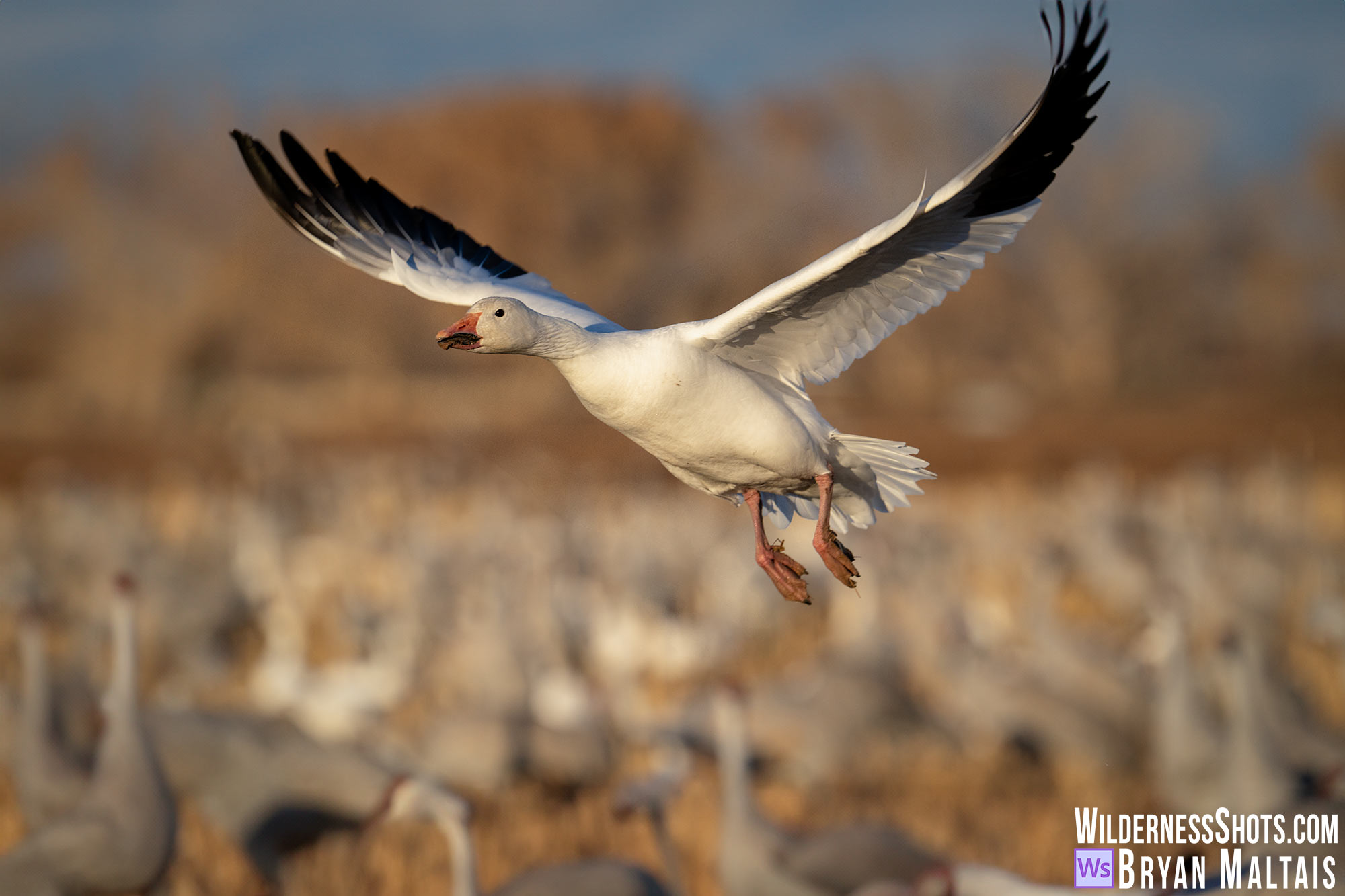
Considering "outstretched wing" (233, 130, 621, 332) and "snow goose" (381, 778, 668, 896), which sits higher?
"outstretched wing" (233, 130, 621, 332)

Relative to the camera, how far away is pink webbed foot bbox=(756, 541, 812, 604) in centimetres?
321

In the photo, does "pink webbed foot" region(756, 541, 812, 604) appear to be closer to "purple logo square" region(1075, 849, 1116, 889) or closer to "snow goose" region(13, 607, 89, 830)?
"purple logo square" region(1075, 849, 1116, 889)

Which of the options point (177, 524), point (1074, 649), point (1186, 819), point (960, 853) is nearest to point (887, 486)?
point (960, 853)

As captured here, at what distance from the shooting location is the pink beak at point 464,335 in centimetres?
307

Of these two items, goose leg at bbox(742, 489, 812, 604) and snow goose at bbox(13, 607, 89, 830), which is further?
snow goose at bbox(13, 607, 89, 830)

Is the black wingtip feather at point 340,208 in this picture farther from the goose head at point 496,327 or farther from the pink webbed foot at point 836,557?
the pink webbed foot at point 836,557

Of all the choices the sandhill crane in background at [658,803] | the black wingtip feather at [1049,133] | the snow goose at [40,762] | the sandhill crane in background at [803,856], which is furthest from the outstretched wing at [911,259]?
the snow goose at [40,762]

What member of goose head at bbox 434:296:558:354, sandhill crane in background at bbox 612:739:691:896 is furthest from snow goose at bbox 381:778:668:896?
goose head at bbox 434:296:558:354

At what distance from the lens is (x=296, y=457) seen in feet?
70.0

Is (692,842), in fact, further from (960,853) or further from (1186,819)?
(1186,819)

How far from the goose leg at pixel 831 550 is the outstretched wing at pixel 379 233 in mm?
939

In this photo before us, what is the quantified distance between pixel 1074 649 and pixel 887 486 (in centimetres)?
338

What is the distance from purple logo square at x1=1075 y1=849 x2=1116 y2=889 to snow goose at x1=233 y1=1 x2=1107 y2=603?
1.58 metres

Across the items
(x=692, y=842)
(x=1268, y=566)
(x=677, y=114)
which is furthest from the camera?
(x=677, y=114)
